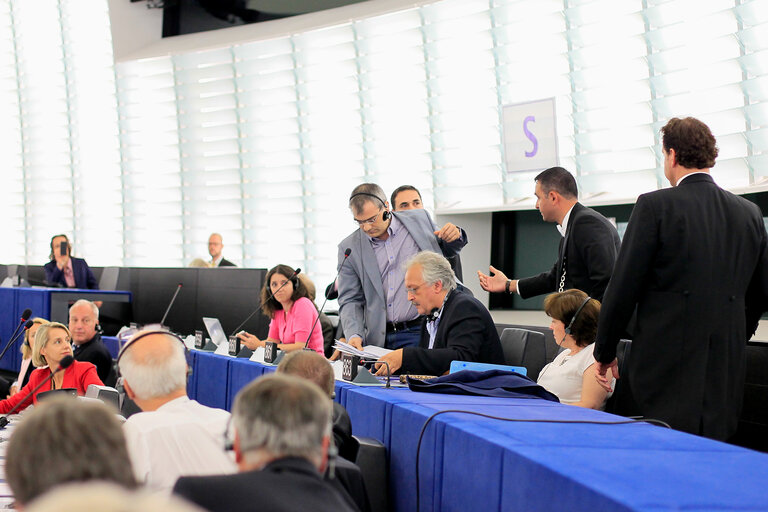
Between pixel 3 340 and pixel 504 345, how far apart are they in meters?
8.37

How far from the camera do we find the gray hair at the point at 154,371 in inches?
102

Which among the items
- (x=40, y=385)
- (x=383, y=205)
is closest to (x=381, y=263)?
(x=383, y=205)

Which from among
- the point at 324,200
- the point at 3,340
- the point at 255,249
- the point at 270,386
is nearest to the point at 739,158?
the point at 324,200

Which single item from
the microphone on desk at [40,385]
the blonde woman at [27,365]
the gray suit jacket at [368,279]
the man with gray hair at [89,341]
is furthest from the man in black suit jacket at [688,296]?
the blonde woman at [27,365]

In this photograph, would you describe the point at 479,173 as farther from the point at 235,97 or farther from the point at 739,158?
the point at 235,97

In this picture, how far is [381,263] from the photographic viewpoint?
17.0 ft

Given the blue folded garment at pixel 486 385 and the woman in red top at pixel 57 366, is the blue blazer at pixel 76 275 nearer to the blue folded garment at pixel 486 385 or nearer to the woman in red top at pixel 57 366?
the woman in red top at pixel 57 366

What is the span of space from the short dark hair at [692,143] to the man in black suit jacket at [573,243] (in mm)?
889

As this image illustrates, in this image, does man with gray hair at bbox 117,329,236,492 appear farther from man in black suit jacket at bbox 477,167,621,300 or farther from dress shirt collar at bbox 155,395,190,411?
man in black suit jacket at bbox 477,167,621,300

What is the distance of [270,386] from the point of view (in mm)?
1689

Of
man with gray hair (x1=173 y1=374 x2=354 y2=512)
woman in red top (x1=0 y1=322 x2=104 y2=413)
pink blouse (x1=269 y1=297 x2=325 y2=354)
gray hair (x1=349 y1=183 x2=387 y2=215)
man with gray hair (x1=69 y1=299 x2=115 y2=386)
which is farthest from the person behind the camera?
pink blouse (x1=269 y1=297 x2=325 y2=354)

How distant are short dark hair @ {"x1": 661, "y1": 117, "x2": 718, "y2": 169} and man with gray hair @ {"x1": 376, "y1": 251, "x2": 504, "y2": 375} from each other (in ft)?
3.98

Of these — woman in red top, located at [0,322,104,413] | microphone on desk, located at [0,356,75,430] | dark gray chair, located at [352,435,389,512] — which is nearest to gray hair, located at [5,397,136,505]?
dark gray chair, located at [352,435,389,512]

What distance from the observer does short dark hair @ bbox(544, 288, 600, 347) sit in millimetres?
3904
